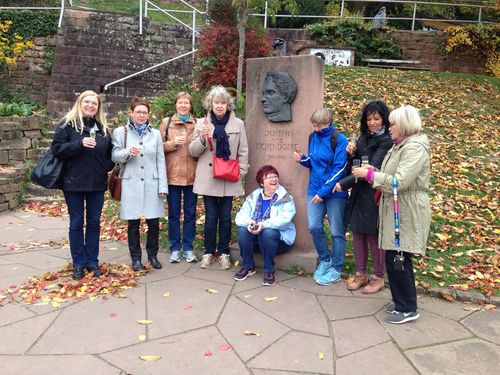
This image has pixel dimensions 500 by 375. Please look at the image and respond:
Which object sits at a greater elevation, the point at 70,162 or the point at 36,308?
the point at 70,162

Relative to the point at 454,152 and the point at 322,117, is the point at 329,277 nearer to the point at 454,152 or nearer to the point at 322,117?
the point at 322,117

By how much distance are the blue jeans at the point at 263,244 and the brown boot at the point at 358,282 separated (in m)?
0.77

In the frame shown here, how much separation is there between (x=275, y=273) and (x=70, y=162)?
2.31 meters

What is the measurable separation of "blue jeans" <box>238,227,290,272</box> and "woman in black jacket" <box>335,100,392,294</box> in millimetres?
745

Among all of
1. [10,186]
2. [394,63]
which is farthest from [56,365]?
[394,63]

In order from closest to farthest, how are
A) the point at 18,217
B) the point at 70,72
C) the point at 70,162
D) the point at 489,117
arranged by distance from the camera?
the point at 70,162, the point at 18,217, the point at 489,117, the point at 70,72

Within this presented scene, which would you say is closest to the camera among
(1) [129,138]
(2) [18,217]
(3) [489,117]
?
(1) [129,138]

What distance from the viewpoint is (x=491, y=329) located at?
3.64m

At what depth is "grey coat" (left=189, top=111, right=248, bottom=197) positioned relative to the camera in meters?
4.71

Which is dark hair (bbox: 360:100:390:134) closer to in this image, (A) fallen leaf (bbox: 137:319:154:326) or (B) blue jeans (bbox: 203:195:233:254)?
(B) blue jeans (bbox: 203:195:233:254)

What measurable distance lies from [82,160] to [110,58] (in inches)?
366

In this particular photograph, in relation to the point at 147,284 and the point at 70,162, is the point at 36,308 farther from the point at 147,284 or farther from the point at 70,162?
the point at 70,162

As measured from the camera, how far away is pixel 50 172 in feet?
13.8

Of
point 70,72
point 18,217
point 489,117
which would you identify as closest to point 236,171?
point 18,217
